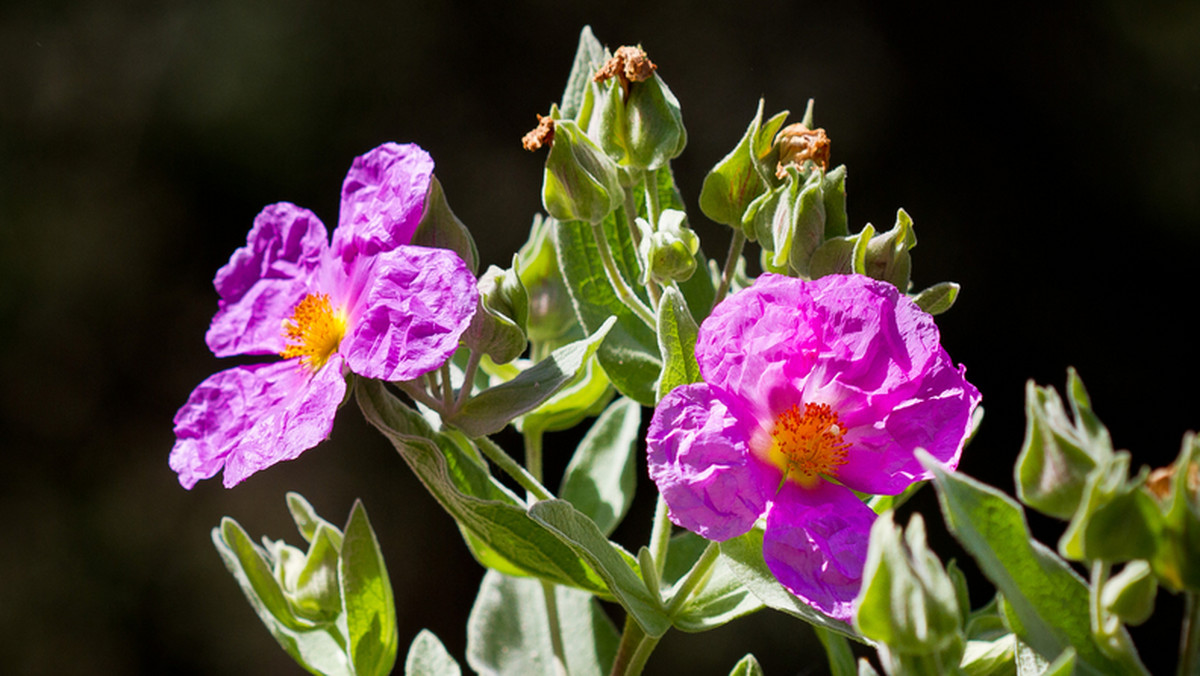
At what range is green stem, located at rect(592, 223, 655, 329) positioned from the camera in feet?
2.93

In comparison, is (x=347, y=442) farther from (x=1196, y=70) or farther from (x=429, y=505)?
(x=1196, y=70)

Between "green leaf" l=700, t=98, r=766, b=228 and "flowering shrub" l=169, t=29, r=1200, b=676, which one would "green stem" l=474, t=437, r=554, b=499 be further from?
"green leaf" l=700, t=98, r=766, b=228

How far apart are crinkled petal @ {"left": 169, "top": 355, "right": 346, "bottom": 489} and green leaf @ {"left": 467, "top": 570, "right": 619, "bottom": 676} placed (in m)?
0.37

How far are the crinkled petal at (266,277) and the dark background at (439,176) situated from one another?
134 centimetres

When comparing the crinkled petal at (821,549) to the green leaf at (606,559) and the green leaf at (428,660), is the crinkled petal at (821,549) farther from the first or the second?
the green leaf at (428,660)

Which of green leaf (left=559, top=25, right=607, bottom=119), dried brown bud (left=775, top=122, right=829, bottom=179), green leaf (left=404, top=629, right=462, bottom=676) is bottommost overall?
green leaf (left=404, top=629, right=462, bottom=676)

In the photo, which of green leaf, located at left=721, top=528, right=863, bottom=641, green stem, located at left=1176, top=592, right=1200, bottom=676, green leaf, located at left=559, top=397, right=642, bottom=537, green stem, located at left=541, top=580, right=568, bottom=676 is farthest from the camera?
green leaf, located at left=559, top=397, right=642, bottom=537

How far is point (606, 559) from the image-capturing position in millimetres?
793

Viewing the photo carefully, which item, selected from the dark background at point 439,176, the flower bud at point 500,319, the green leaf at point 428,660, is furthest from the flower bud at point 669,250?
the dark background at point 439,176

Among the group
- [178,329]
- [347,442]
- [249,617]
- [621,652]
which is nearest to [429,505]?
[347,442]

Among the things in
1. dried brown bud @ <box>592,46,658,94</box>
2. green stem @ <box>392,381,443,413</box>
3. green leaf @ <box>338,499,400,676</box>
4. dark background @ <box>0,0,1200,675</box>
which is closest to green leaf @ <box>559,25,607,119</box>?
dried brown bud @ <box>592,46,658,94</box>

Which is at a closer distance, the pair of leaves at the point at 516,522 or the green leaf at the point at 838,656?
the pair of leaves at the point at 516,522

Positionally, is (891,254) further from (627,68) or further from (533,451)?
(533,451)

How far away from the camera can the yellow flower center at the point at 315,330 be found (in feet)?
2.99
